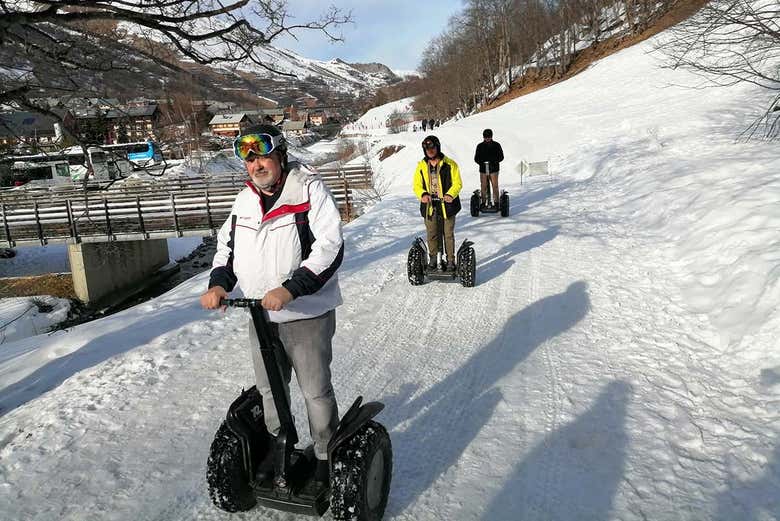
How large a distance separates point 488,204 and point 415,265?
5.58m

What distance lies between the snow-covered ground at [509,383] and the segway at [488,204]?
245cm

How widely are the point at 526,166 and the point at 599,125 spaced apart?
361 inches

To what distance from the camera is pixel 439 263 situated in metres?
7.36

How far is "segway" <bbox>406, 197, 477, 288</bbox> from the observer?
6.92m

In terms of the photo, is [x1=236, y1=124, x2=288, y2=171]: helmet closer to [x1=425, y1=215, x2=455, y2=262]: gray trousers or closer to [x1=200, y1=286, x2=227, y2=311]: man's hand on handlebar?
[x1=200, y1=286, x2=227, y2=311]: man's hand on handlebar

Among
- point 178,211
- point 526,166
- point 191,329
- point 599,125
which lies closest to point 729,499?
point 191,329

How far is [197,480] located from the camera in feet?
10.9

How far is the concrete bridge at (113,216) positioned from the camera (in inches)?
832

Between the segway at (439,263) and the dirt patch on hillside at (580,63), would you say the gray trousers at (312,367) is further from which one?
the dirt patch on hillside at (580,63)

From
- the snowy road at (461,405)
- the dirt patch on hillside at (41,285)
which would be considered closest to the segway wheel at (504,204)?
the snowy road at (461,405)

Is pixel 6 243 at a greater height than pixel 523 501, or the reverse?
pixel 6 243

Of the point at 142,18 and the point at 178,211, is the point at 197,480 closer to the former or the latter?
the point at 142,18

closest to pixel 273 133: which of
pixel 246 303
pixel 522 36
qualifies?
pixel 246 303

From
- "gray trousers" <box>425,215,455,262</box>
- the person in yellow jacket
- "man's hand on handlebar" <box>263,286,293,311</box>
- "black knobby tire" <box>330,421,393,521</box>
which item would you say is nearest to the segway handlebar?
"man's hand on handlebar" <box>263,286,293,311</box>
